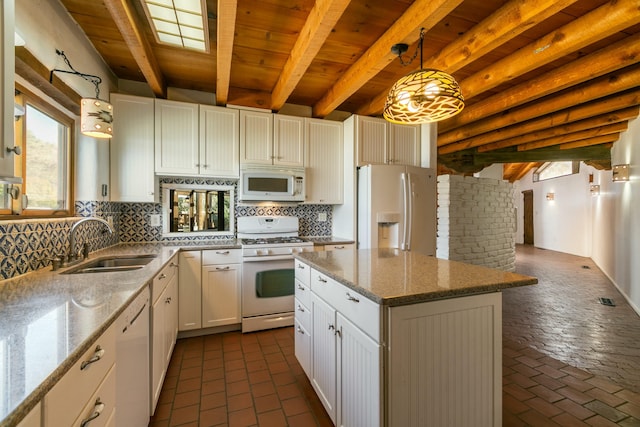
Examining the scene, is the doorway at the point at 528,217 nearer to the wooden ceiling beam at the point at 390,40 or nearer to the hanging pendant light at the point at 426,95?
the wooden ceiling beam at the point at 390,40

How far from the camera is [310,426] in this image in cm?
171

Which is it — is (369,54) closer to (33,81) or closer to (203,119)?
(203,119)

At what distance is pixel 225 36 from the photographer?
1927 mm

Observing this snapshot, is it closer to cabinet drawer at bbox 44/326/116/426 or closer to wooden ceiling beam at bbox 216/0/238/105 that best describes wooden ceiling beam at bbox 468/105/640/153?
wooden ceiling beam at bbox 216/0/238/105

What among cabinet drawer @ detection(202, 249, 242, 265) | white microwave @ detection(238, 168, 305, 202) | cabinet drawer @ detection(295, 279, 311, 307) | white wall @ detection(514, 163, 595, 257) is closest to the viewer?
cabinet drawer @ detection(295, 279, 311, 307)

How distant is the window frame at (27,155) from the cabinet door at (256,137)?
143cm

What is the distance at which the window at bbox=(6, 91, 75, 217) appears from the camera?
5.59 feet

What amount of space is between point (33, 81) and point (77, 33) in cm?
73

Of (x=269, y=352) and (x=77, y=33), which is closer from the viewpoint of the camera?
(x=77, y=33)

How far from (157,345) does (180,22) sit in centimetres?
212

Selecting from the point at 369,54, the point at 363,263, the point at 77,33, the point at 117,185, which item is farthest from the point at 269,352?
the point at 77,33

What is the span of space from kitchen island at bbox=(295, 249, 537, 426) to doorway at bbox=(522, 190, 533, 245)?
1097cm

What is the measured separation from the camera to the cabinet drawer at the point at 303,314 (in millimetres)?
1980

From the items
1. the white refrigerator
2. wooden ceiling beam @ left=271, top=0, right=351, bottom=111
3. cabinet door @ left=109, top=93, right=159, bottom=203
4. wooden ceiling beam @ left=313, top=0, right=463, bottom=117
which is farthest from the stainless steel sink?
wooden ceiling beam @ left=313, top=0, right=463, bottom=117
